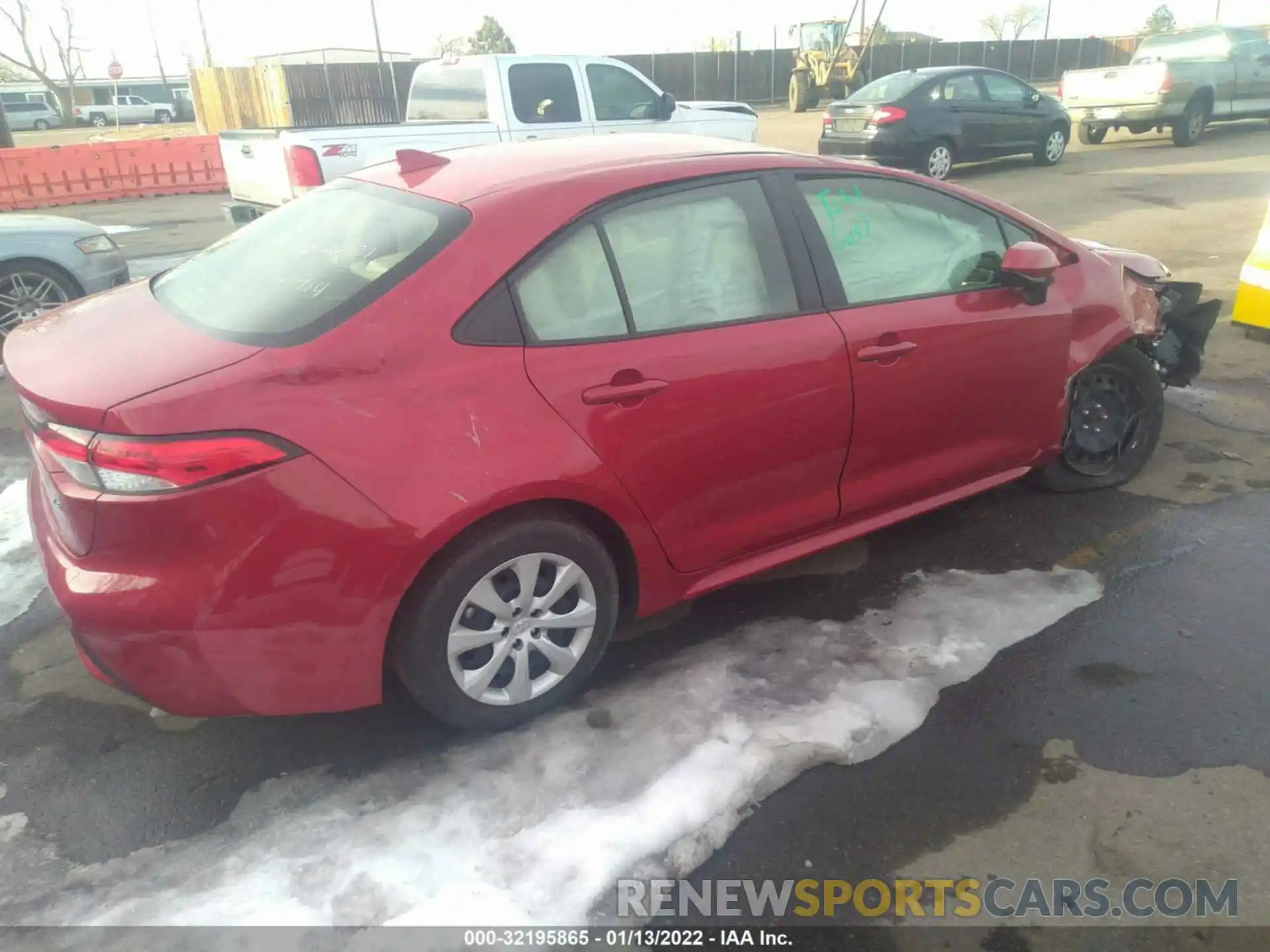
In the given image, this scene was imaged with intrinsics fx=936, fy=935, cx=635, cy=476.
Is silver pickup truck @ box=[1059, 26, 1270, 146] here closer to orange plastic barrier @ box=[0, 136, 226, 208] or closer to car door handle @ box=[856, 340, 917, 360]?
orange plastic barrier @ box=[0, 136, 226, 208]

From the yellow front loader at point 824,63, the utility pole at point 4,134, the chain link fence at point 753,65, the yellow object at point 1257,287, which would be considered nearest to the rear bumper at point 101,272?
the yellow object at point 1257,287

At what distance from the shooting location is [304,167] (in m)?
7.92

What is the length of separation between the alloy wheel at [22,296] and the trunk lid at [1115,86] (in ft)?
52.9

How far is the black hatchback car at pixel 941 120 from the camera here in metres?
12.9

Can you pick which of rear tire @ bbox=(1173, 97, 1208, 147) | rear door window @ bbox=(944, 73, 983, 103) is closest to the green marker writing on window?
rear door window @ bbox=(944, 73, 983, 103)

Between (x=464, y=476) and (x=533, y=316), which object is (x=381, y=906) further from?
(x=533, y=316)

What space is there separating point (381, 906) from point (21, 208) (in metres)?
16.4

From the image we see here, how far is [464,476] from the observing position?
246cm

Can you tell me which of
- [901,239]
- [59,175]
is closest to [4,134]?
[59,175]

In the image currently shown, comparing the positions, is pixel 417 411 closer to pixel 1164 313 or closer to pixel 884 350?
pixel 884 350

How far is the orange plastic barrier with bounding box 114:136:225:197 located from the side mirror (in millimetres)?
15183

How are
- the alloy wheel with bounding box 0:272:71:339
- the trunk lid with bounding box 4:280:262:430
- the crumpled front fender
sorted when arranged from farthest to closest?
the alloy wheel with bounding box 0:272:71:339 < the crumpled front fender < the trunk lid with bounding box 4:280:262:430

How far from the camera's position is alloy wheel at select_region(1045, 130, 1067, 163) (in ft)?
48.0

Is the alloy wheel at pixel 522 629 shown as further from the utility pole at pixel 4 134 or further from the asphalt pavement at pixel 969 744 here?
the utility pole at pixel 4 134
